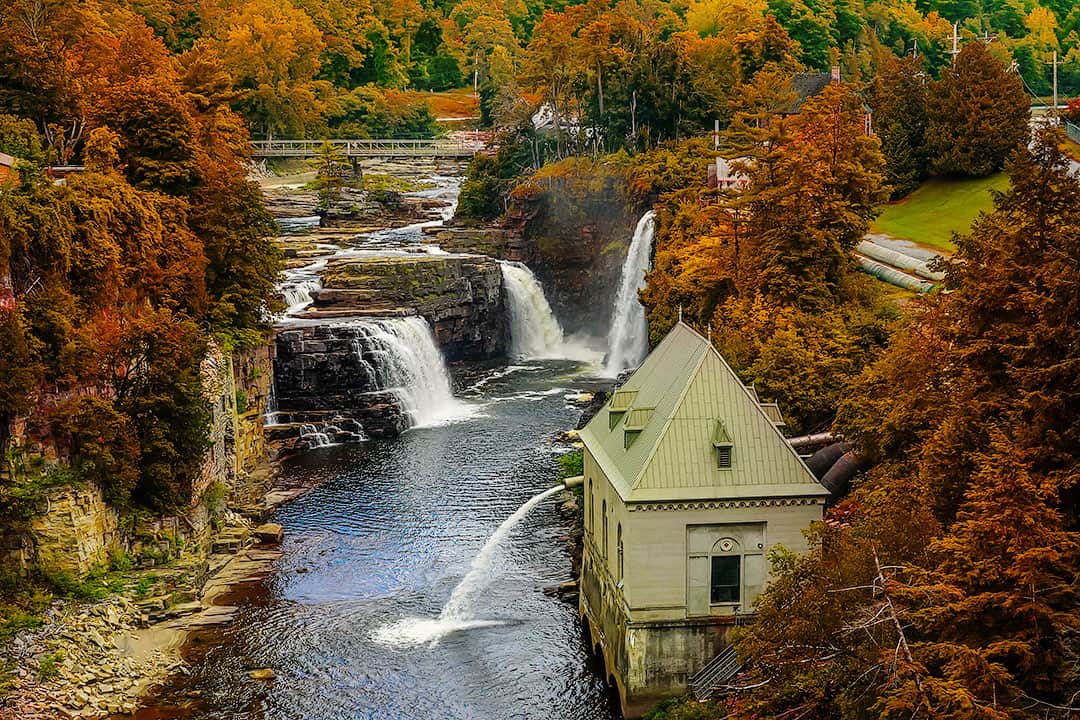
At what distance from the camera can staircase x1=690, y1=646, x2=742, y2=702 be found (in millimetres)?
31938

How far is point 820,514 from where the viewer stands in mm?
33125

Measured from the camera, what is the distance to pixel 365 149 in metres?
118

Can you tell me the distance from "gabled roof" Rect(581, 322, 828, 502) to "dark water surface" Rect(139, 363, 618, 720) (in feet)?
23.5

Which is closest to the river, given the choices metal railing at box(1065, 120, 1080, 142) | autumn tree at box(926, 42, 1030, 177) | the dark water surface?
the dark water surface

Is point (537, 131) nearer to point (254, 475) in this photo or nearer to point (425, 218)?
point (425, 218)

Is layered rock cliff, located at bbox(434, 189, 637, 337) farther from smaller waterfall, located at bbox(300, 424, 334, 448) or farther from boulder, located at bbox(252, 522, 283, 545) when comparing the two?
boulder, located at bbox(252, 522, 283, 545)

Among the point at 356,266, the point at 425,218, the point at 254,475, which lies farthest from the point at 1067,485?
the point at 425,218

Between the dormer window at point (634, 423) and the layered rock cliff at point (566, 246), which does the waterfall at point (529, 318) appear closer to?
the layered rock cliff at point (566, 246)

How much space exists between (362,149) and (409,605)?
79.1 meters

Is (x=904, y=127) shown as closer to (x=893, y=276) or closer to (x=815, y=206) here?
(x=893, y=276)

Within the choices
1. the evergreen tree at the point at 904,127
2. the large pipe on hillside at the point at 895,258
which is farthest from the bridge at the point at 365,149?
the large pipe on hillside at the point at 895,258

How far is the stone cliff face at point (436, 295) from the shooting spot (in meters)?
78.9

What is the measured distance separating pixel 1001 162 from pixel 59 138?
52.3 meters

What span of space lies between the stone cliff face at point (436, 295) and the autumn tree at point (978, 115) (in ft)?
103
